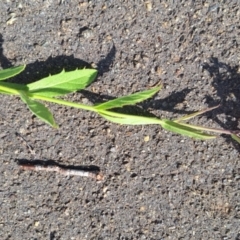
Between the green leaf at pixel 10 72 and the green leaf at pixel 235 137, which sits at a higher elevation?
the green leaf at pixel 10 72

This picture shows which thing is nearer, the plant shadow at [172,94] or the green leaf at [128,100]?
the green leaf at [128,100]

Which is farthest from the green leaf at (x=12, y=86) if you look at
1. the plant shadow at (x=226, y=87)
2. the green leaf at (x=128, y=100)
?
the plant shadow at (x=226, y=87)

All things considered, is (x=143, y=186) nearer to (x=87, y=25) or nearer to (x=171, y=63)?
(x=171, y=63)

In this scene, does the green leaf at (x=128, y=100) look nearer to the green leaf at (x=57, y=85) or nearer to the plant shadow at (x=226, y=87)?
the green leaf at (x=57, y=85)

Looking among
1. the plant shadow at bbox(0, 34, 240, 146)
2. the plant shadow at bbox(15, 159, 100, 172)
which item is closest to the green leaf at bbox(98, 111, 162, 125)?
the plant shadow at bbox(0, 34, 240, 146)

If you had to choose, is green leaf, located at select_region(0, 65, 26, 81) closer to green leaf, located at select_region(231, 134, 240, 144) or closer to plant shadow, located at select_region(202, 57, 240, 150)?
plant shadow, located at select_region(202, 57, 240, 150)

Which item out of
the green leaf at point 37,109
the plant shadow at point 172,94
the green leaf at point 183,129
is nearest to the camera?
the green leaf at point 37,109
